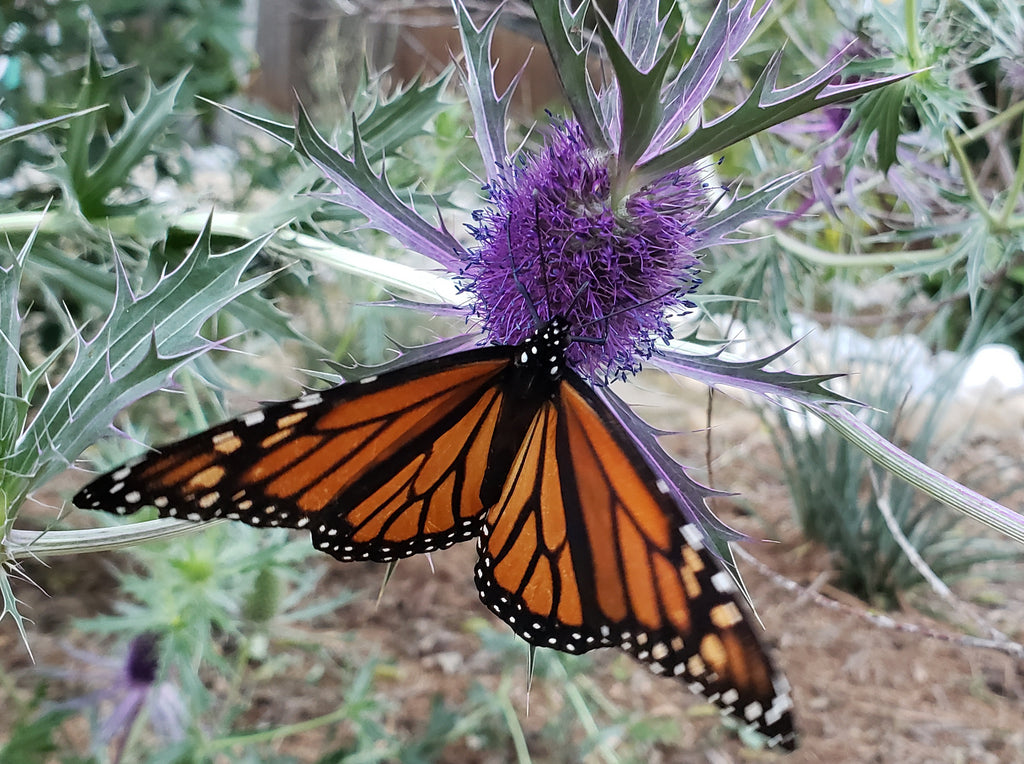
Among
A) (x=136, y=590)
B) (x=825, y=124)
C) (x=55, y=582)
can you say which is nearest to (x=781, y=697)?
(x=136, y=590)

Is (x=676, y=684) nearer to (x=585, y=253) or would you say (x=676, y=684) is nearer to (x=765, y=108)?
(x=585, y=253)

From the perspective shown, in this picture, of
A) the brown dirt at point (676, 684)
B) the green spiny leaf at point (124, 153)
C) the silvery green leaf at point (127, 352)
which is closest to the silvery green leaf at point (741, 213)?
the silvery green leaf at point (127, 352)

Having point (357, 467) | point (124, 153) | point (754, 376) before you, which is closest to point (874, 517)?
point (754, 376)

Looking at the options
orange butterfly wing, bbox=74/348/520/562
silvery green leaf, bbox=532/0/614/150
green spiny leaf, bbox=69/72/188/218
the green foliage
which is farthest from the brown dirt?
silvery green leaf, bbox=532/0/614/150

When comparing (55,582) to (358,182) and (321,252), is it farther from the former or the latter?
(358,182)

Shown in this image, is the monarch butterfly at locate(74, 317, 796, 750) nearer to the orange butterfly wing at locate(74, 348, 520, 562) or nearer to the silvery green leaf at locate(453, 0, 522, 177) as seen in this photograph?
the orange butterfly wing at locate(74, 348, 520, 562)

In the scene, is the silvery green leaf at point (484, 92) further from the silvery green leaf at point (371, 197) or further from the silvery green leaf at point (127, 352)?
the silvery green leaf at point (127, 352)

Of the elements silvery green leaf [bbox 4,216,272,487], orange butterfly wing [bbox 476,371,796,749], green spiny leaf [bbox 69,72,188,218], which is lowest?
orange butterfly wing [bbox 476,371,796,749]

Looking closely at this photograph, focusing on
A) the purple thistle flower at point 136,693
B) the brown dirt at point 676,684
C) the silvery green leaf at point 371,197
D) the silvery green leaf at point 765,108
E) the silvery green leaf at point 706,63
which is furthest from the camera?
the brown dirt at point 676,684
